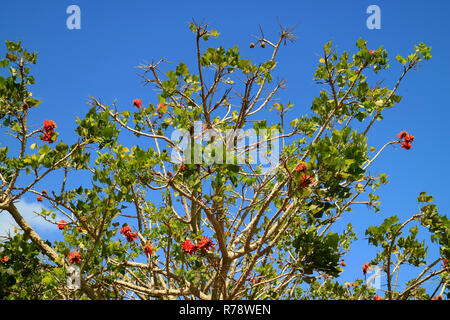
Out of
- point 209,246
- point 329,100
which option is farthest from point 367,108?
point 209,246

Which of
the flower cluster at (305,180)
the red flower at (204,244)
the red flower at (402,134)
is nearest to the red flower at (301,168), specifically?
the flower cluster at (305,180)

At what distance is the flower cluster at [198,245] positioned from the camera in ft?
15.1

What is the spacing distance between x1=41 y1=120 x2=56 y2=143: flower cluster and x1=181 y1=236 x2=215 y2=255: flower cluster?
201 centimetres

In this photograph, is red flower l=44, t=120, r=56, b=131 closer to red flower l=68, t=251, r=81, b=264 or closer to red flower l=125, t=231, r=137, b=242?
red flower l=68, t=251, r=81, b=264

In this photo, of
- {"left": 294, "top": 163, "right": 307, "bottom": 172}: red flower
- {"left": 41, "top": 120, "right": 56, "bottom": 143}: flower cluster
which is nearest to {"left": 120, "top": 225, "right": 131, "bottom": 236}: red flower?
{"left": 41, "top": 120, "right": 56, "bottom": 143}: flower cluster

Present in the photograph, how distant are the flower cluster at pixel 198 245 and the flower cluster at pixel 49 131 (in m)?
2.01

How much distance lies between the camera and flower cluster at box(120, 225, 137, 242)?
5.30 metres

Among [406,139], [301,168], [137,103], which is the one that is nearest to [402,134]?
[406,139]

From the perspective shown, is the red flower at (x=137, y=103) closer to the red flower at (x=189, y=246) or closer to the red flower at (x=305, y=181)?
the red flower at (x=189, y=246)

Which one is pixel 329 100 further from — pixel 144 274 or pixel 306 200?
pixel 144 274

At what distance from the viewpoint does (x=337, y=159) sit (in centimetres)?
354

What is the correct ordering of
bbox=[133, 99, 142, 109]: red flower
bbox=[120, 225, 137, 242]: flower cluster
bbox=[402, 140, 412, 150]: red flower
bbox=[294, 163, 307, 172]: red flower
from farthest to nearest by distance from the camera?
1. bbox=[133, 99, 142, 109]: red flower
2. bbox=[402, 140, 412, 150]: red flower
3. bbox=[120, 225, 137, 242]: flower cluster
4. bbox=[294, 163, 307, 172]: red flower
